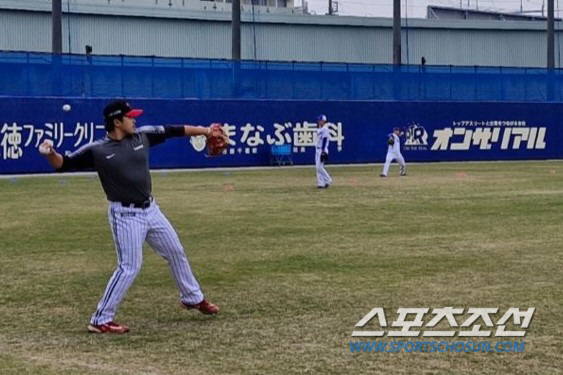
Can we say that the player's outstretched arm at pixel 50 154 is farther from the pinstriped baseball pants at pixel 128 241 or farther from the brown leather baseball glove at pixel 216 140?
the brown leather baseball glove at pixel 216 140

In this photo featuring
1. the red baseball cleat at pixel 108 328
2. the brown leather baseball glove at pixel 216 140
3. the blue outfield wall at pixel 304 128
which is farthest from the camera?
the blue outfield wall at pixel 304 128

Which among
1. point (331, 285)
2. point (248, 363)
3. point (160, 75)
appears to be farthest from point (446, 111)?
point (248, 363)

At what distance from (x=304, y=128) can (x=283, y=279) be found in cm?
2977

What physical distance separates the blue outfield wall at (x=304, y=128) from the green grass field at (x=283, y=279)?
11516 mm

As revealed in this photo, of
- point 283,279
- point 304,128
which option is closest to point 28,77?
point 304,128

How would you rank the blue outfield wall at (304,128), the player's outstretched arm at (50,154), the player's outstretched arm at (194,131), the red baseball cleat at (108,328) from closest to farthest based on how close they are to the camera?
the player's outstretched arm at (50,154) < the red baseball cleat at (108,328) < the player's outstretched arm at (194,131) < the blue outfield wall at (304,128)

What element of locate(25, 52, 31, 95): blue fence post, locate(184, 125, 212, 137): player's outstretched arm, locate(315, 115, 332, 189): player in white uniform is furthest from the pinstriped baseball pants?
locate(25, 52, 31, 95): blue fence post

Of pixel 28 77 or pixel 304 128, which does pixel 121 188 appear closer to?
pixel 28 77

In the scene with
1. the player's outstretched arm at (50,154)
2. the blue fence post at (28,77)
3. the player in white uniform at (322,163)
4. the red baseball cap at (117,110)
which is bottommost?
the player in white uniform at (322,163)

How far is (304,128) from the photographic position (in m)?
41.2

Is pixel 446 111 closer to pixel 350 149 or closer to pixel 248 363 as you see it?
pixel 350 149

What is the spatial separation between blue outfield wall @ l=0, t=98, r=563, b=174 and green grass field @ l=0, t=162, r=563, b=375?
11516 mm

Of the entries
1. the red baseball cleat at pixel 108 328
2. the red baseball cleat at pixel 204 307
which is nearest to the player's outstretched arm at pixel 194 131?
the red baseball cleat at pixel 204 307

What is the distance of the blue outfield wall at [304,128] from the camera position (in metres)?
34.6
